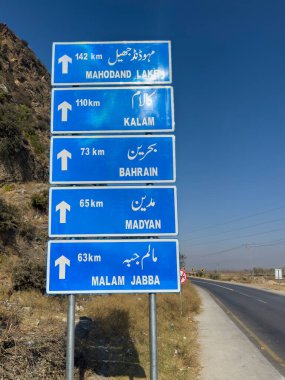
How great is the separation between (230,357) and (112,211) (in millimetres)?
6364

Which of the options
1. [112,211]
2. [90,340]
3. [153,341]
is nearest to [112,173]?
[112,211]

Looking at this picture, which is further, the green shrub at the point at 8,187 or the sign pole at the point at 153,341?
the green shrub at the point at 8,187

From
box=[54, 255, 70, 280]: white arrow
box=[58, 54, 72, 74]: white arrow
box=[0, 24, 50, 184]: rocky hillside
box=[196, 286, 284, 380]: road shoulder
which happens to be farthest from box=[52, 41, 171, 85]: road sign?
box=[0, 24, 50, 184]: rocky hillside

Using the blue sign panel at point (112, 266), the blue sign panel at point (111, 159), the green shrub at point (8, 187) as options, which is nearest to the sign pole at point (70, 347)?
the blue sign panel at point (112, 266)

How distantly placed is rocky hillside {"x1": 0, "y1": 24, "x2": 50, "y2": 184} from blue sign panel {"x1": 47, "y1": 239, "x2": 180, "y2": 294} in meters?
15.6

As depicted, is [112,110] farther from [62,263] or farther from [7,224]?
[7,224]

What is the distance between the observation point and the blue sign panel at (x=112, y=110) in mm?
5527

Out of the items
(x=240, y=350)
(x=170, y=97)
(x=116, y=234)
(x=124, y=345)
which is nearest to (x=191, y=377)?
(x=124, y=345)

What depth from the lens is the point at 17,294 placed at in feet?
36.5

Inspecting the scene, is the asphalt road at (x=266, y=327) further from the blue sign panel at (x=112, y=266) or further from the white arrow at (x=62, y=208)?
the white arrow at (x=62, y=208)

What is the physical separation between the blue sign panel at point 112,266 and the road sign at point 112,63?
235cm

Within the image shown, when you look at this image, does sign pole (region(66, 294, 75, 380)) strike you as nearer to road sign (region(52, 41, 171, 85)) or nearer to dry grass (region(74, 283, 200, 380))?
dry grass (region(74, 283, 200, 380))

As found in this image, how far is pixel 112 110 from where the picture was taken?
558 cm

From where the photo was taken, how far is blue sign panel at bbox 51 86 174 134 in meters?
5.53
